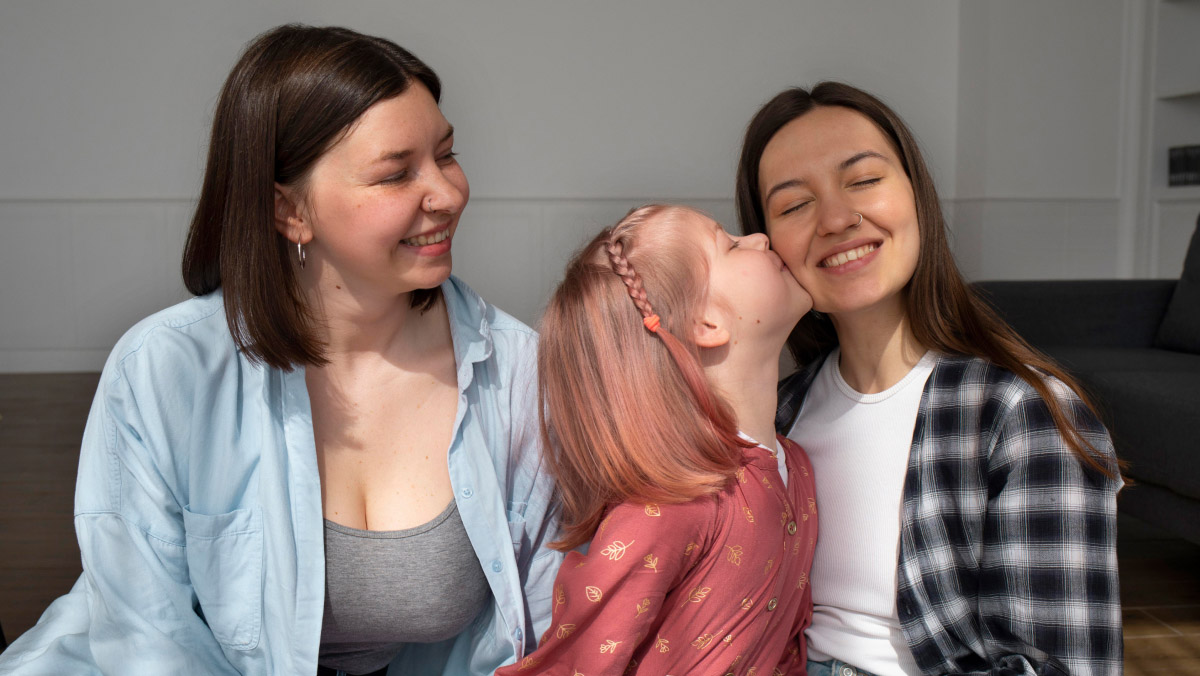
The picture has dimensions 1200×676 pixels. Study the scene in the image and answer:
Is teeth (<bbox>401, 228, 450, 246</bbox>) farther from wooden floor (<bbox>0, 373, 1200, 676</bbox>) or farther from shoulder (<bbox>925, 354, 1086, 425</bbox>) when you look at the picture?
wooden floor (<bbox>0, 373, 1200, 676</bbox>)

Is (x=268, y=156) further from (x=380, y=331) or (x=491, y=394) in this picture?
(x=491, y=394)

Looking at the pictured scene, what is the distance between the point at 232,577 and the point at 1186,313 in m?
3.29

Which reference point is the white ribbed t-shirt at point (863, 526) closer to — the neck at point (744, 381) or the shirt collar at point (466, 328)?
the neck at point (744, 381)

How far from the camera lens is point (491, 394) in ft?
4.72

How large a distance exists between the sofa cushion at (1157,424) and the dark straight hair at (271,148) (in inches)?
72.8

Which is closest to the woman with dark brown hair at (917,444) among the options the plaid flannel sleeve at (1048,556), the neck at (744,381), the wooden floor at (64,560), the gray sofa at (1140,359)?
the plaid flannel sleeve at (1048,556)

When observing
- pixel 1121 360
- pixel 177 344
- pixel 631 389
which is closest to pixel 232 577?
pixel 177 344

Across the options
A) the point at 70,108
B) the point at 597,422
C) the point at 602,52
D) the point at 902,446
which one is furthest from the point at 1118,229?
the point at 70,108

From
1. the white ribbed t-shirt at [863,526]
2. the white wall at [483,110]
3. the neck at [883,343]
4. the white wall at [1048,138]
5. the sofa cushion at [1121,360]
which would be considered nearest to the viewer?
the white ribbed t-shirt at [863,526]

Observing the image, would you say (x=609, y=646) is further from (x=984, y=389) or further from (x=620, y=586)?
(x=984, y=389)

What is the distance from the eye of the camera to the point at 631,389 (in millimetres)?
1227

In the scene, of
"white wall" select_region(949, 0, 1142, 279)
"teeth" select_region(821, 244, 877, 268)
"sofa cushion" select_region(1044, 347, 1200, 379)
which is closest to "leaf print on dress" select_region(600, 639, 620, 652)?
"teeth" select_region(821, 244, 877, 268)

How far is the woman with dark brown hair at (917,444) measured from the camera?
1.19 meters

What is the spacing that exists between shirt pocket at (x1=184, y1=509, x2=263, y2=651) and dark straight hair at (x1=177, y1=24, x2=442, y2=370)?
22 centimetres
